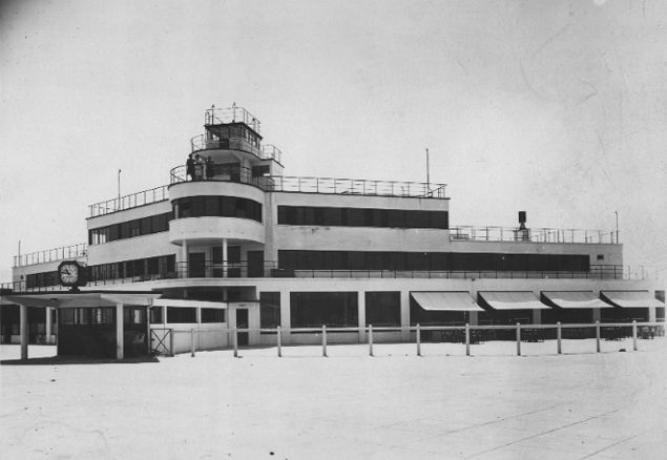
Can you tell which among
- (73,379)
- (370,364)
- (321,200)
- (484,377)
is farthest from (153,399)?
(321,200)

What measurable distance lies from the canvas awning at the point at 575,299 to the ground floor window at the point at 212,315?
22.0m

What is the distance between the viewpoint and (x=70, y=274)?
27781 mm

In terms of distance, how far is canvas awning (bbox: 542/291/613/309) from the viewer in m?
46.0

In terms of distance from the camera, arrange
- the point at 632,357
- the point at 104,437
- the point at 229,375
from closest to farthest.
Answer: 1. the point at 104,437
2. the point at 229,375
3. the point at 632,357

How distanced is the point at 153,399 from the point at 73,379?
18.8ft

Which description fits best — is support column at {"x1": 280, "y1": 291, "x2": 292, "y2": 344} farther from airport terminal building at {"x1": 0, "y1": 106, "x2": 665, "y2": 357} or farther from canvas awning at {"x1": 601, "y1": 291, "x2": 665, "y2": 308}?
canvas awning at {"x1": 601, "y1": 291, "x2": 665, "y2": 308}

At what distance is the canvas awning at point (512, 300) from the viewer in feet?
145

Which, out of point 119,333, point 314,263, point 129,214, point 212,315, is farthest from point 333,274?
point 119,333

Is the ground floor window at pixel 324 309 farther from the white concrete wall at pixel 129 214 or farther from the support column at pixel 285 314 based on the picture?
the white concrete wall at pixel 129 214

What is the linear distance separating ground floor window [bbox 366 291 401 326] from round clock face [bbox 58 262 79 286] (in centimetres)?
2005

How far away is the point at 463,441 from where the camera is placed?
998 centimetres

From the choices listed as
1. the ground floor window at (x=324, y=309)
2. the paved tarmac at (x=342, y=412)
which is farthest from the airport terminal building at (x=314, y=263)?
the paved tarmac at (x=342, y=412)

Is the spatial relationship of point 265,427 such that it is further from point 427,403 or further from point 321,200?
point 321,200

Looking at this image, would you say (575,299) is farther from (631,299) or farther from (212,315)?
(212,315)
